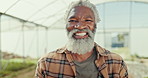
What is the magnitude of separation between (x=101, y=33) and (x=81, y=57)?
310 inches

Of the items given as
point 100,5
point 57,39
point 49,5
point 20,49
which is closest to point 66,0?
point 49,5

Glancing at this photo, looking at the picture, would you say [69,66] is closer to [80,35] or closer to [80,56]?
[80,56]

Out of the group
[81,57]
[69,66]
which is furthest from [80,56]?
[69,66]

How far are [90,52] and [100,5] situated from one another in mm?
7753

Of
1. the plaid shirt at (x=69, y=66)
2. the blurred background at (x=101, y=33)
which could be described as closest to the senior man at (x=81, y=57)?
the plaid shirt at (x=69, y=66)

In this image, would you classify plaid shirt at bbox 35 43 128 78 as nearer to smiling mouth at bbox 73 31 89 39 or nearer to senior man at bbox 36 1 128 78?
senior man at bbox 36 1 128 78

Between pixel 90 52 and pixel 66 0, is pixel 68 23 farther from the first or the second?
pixel 66 0

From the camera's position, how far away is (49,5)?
6.74 metres

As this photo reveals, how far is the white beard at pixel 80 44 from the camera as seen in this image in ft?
4.50

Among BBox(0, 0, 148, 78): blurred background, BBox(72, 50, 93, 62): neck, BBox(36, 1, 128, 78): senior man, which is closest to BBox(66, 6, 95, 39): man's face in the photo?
BBox(36, 1, 128, 78): senior man

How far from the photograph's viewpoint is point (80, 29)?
1.32 metres

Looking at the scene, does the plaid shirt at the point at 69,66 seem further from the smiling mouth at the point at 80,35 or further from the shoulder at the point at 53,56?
the smiling mouth at the point at 80,35

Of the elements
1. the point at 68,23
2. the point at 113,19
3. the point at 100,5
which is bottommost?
the point at 68,23

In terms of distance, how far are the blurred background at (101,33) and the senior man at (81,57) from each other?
5.47m
